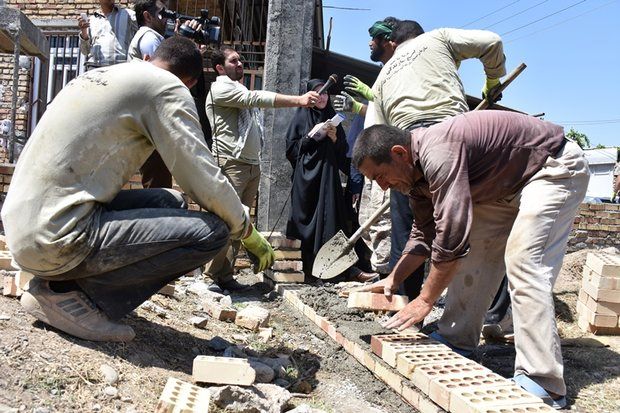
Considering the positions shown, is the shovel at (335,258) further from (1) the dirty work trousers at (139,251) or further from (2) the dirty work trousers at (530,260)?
(1) the dirty work trousers at (139,251)

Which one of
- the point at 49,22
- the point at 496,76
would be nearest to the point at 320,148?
the point at 496,76

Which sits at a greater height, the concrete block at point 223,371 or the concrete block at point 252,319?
the concrete block at point 223,371

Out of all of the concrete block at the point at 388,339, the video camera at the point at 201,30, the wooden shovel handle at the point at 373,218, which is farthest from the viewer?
the video camera at the point at 201,30

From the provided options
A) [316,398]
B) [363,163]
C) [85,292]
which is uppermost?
[363,163]

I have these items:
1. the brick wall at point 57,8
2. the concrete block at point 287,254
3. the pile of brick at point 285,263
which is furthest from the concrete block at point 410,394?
the brick wall at point 57,8

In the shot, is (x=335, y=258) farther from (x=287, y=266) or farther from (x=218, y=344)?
(x=218, y=344)

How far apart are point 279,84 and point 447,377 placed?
4511 millimetres

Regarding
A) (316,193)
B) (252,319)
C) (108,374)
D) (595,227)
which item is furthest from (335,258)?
(595,227)

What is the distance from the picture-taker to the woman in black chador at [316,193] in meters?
5.29

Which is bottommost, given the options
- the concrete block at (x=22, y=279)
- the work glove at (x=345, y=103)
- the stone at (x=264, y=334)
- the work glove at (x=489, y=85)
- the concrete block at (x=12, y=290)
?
→ the stone at (x=264, y=334)

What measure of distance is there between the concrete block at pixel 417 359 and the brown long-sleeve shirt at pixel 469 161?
1.56 ft

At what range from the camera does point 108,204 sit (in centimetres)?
249

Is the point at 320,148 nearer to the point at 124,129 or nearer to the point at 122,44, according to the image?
the point at 122,44

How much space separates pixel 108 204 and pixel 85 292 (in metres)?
0.41
